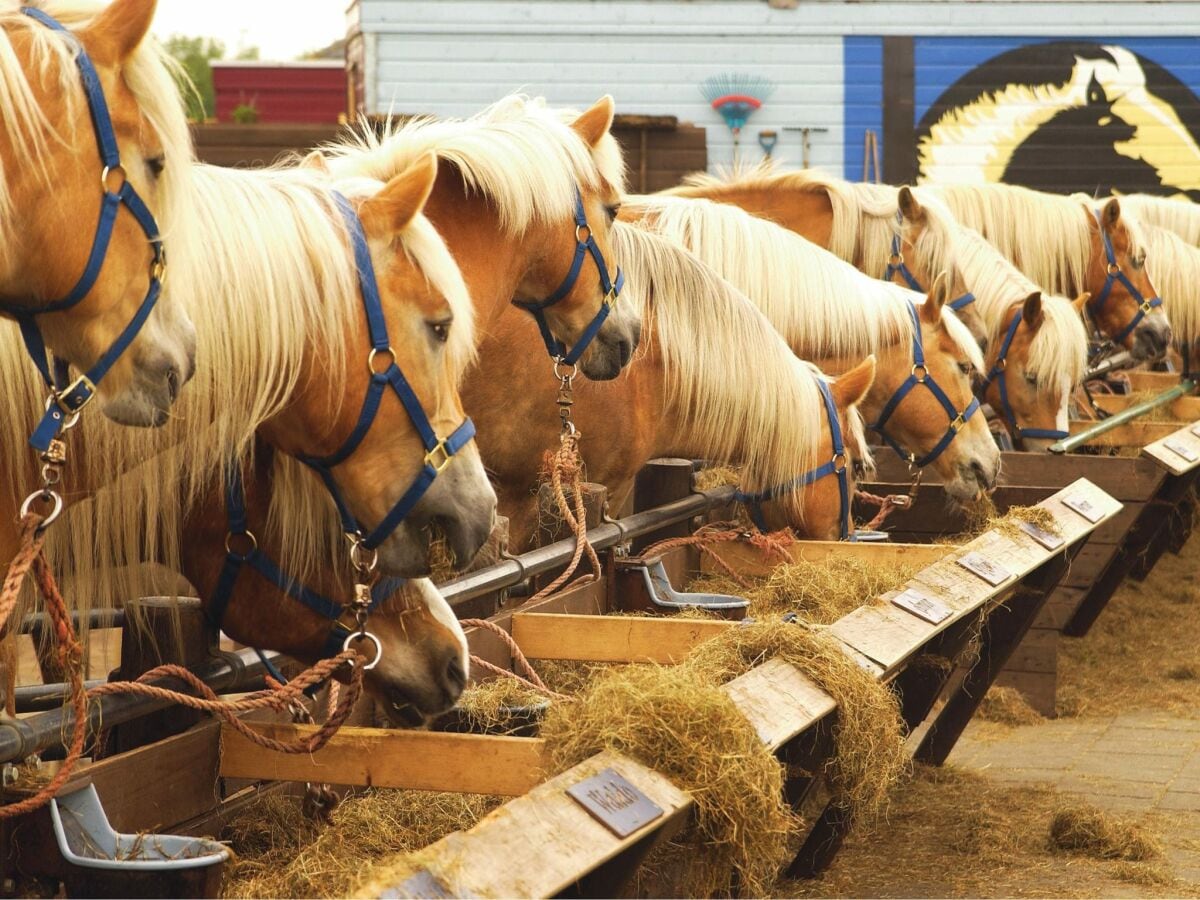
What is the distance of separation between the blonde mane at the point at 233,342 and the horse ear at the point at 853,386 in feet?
8.75

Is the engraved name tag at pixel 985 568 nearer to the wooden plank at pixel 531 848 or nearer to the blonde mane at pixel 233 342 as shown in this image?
the blonde mane at pixel 233 342

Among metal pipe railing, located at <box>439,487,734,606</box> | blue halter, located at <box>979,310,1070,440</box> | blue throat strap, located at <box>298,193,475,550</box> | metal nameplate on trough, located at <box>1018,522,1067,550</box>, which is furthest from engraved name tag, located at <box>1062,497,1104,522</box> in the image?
blue throat strap, located at <box>298,193,475,550</box>

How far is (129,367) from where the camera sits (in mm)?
2240

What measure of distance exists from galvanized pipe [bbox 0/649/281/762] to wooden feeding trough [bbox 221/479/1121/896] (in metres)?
0.12

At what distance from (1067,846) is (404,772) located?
9.09 feet

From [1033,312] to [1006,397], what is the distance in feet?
1.77

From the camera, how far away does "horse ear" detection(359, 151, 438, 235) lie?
2771mm

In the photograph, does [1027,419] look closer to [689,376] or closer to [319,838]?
[689,376]

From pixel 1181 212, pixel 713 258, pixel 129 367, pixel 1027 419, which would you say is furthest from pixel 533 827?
pixel 1181 212

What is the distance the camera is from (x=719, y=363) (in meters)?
5.02

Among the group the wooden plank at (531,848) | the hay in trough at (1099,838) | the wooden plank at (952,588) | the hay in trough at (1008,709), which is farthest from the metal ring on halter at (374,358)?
the hay in trough at (1008,709)

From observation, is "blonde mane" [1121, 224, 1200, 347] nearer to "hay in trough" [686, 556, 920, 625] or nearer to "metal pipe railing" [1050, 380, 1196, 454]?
"metal pipe railing" [1050, 380, 1196, 454]

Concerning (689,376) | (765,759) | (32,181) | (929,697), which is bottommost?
(929,697)

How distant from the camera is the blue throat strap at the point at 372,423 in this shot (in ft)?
8.76
